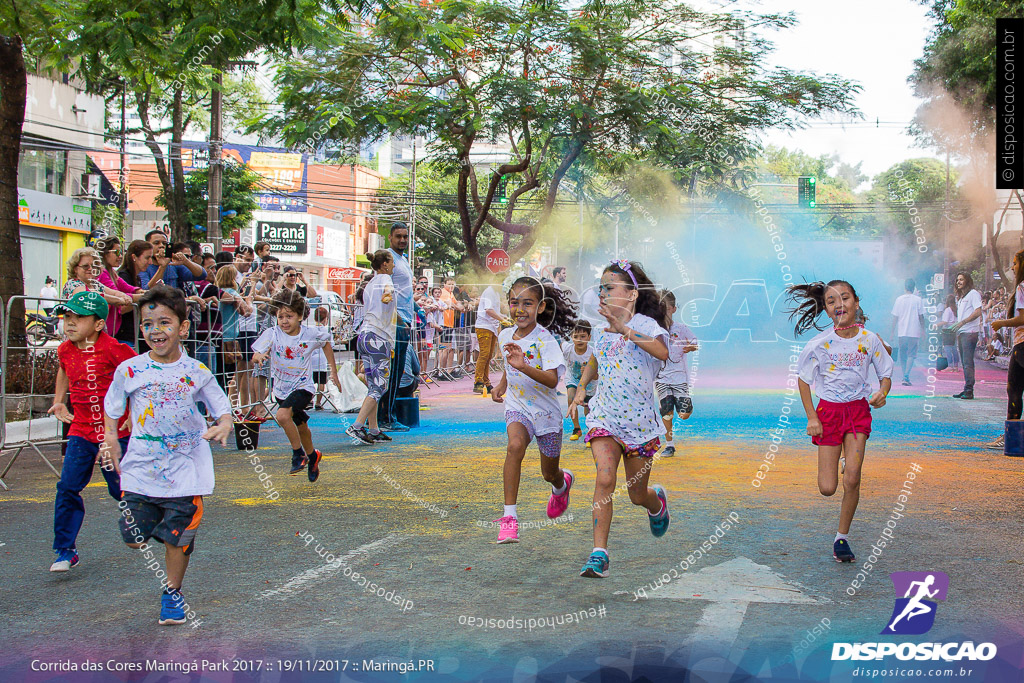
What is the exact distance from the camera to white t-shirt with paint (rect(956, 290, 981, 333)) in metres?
14.8

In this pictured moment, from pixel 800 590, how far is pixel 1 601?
377 centimetres

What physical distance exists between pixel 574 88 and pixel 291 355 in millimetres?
10827

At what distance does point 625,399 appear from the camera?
5289mm

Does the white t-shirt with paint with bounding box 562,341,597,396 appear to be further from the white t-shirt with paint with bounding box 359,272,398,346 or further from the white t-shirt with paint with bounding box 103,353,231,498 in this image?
the white t-shirt with paint with bounding box 103,353,231,498

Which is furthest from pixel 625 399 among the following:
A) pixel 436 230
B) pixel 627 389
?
pixel 436 230

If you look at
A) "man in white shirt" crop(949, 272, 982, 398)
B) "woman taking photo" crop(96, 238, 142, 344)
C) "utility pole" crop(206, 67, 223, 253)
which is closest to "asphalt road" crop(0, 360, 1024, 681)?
"woman taking photo" crop(96, 238, 142, 344)

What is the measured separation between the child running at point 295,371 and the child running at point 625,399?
10.8 ft

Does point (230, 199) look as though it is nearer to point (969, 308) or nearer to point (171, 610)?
point (969, 308)

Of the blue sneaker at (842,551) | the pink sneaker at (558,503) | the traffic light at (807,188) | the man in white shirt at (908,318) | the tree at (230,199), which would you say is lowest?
the blue sneaker at (842,551)

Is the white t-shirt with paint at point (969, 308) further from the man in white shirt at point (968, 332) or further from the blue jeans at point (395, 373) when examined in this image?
the blue jeans at point (395, 373)

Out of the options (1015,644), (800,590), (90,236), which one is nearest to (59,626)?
(800,590)

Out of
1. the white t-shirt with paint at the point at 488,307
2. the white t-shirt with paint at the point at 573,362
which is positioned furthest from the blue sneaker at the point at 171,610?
the white t-shirt with paint at the point at 488,307

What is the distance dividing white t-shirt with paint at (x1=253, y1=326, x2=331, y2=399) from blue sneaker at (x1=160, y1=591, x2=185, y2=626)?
3862 millimetres

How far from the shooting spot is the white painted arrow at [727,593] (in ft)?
13.4
